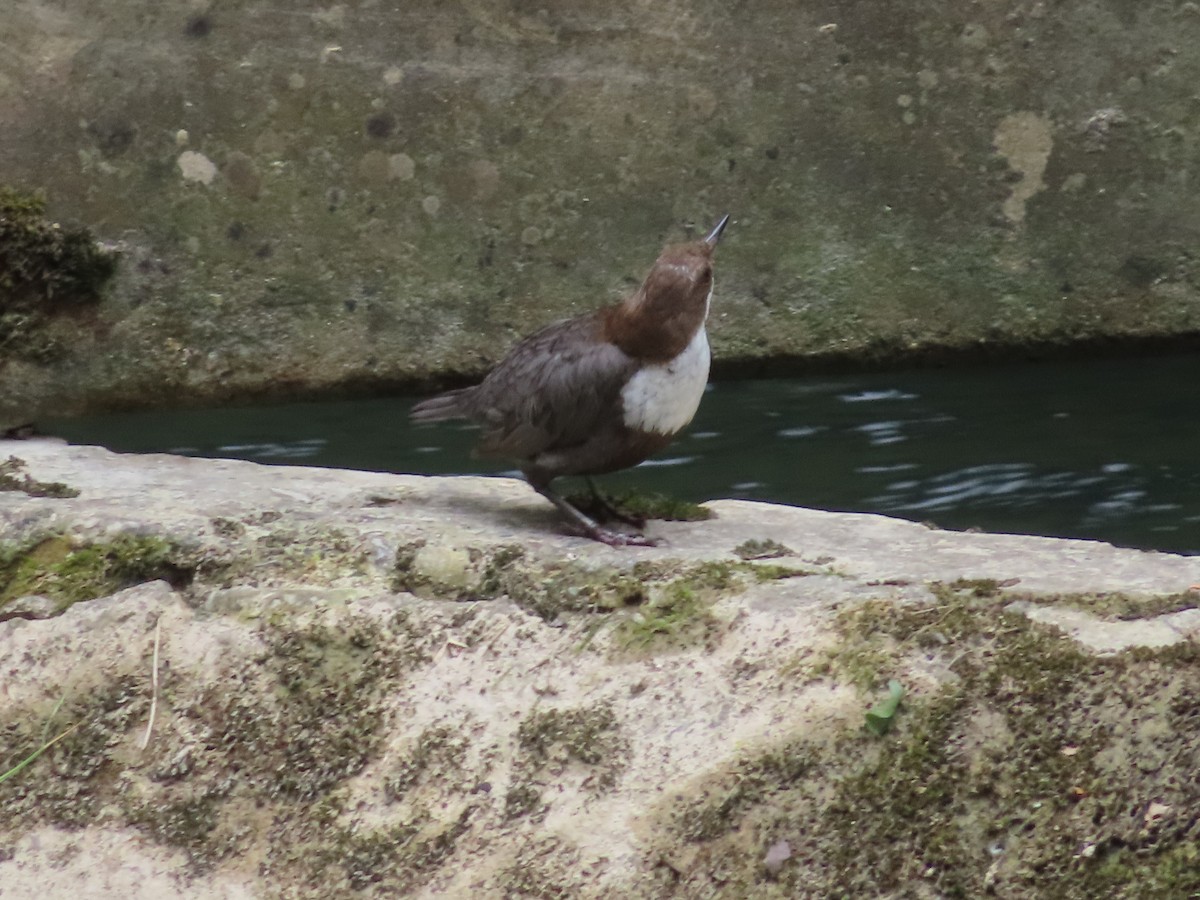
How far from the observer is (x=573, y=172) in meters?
4.69

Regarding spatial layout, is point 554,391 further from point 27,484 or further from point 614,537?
point 27,484

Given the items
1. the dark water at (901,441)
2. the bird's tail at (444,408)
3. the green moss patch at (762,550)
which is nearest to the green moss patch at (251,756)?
the green moss patch at (762,550)

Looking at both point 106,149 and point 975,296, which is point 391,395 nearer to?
point 106,149

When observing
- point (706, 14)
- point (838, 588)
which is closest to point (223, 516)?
point (838, 588)

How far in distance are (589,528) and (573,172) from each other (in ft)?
6.85

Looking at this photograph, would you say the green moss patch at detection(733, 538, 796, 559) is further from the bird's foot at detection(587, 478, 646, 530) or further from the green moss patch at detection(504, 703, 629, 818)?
the green moss patch at detection(504, 703, 629, 818)

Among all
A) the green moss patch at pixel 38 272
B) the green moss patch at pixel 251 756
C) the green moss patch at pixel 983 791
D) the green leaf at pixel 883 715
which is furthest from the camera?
the green moss patch at pixel 38 272

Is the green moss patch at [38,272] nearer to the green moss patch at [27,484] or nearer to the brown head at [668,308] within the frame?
the green moss patch at [27,484]

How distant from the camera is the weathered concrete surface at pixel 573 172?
4629 mm

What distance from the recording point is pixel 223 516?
109 inches

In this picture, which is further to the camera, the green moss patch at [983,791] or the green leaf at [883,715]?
the green leaf at [883,715]

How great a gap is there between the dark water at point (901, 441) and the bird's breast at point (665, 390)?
53.0 inches

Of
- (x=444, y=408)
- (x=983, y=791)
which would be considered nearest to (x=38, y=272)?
(x=444, y=408)

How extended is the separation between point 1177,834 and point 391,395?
3.29 meters
